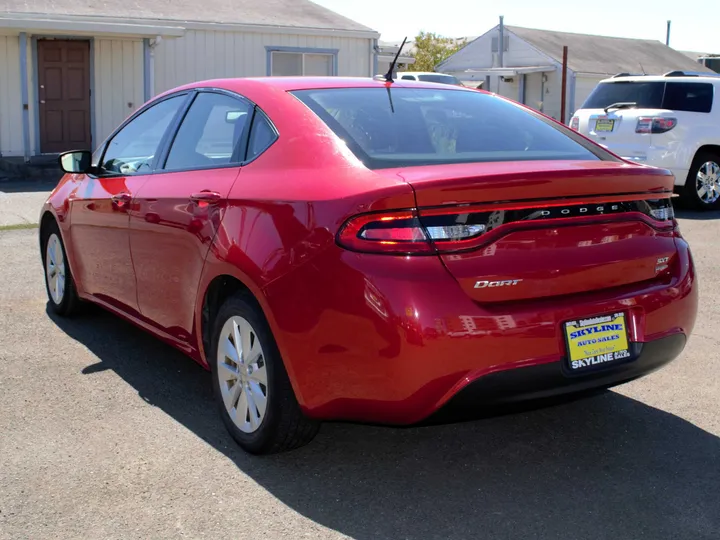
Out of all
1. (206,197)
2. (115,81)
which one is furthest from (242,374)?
(115,81)

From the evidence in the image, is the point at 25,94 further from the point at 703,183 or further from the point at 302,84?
the point at 302,84

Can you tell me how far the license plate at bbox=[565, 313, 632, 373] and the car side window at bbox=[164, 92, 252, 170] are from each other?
5.54ft

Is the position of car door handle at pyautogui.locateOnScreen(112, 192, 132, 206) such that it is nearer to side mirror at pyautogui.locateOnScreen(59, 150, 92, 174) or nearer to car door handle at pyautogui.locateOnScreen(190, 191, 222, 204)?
side mirror at pyautogui.locateOnScreen(59, 150, 92, 174)

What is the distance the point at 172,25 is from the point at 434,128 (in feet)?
54.8

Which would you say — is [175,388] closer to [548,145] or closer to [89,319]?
[89,319]

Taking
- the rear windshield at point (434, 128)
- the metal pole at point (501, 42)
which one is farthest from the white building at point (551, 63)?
the rear windshield at point (434, 128)

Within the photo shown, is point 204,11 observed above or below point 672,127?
above

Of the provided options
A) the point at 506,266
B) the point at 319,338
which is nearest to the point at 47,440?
the point at 319,338

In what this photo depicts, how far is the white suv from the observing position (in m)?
12.1

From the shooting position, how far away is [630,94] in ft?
41.0

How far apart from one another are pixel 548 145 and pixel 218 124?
5.20 ft

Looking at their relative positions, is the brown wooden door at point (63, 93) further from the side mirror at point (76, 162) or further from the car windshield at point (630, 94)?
the side mirror at point (76, 162)

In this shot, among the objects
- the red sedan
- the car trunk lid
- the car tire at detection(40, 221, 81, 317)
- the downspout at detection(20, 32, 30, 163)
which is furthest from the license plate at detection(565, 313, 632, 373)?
the downspout at detection(20, 32, 30, 163)

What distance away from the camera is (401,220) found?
327cm
